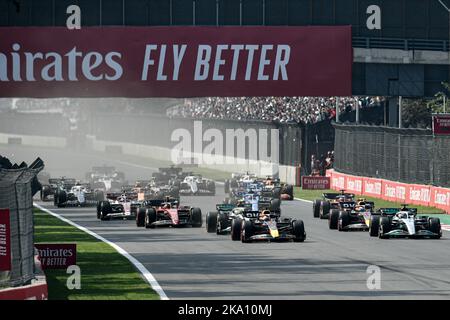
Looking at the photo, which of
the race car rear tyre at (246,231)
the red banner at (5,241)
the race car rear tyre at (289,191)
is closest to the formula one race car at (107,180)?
the race car rear tyre at (289,191)

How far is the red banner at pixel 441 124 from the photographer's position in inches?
1907

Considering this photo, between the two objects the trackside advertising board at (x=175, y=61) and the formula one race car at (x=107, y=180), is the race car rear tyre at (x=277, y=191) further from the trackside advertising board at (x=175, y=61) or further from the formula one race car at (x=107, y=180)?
the formula one race car at (x=107, y=180)

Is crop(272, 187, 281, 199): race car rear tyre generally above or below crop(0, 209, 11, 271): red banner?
below

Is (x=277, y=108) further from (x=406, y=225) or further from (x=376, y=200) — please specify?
(x=406, y=225)

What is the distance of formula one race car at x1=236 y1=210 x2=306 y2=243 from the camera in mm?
34969

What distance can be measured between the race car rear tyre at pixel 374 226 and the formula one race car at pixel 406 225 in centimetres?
33

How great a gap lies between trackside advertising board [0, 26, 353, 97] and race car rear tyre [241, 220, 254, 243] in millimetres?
14102

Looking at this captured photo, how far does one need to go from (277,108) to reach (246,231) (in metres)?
51.4

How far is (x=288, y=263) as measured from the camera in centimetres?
2977

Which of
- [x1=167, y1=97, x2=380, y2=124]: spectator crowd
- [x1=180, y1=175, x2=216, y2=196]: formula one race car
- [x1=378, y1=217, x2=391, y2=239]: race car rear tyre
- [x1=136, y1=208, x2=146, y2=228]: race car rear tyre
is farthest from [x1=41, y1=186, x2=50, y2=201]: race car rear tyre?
[x1=378, y1=217, x2=391, y2=239]: race car rear tyre

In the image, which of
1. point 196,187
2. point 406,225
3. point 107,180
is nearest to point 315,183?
point 196,187

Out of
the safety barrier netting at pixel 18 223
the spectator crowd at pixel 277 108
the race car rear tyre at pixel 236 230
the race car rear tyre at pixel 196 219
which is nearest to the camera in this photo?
the safety barrier netting at pixel 18 223

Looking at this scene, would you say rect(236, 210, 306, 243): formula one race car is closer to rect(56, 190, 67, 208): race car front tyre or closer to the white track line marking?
the white track line marking
